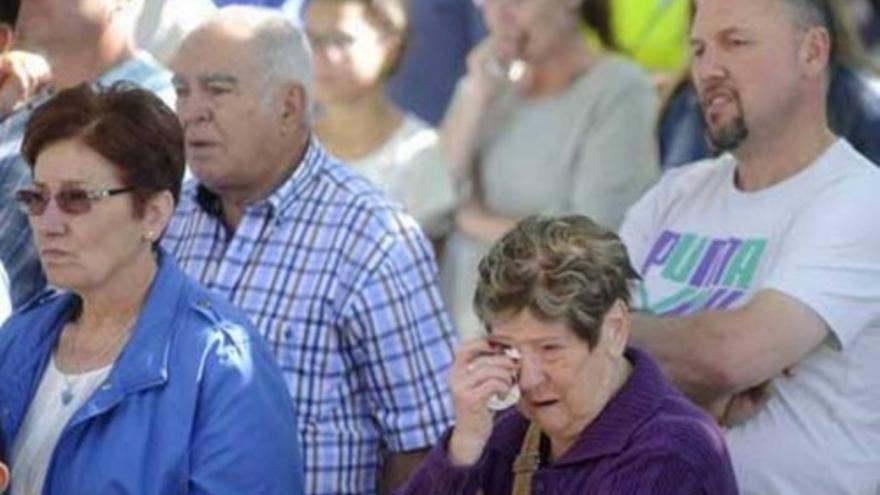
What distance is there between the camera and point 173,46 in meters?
7.00

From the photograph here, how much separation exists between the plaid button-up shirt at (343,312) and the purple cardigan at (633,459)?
2.84 feet

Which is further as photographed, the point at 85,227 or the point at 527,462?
the point at 85,227

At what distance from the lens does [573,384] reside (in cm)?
517

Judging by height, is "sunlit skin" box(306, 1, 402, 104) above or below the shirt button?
below

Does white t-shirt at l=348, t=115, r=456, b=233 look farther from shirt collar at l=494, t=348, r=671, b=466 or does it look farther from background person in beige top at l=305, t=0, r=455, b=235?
shirt collar at l=494, t=348, r=671, b=466

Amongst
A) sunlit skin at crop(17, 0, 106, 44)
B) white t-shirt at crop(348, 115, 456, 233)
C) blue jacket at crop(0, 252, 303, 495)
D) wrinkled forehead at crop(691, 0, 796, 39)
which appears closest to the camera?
blue jacket at crop(0, 252, 303, 495)

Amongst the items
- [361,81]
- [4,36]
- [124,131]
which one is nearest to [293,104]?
[4,36]

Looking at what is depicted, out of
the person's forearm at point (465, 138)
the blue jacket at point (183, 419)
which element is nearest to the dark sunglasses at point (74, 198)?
the blue jacket at point (183, 419)

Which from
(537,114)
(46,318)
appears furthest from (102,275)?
(537,114)

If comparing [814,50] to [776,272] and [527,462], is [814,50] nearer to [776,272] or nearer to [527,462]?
[776,272]

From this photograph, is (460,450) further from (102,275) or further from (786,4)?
(786,4)

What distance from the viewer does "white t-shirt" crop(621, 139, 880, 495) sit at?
5715 millimetres

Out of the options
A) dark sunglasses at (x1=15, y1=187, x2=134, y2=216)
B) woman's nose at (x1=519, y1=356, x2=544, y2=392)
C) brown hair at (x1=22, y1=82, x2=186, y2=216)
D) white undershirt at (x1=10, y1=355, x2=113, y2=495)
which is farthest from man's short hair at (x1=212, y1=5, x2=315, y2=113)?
woman's nose at (x1=519, y1=356, x2=544, y2=392)

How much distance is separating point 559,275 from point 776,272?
0.79 meters
